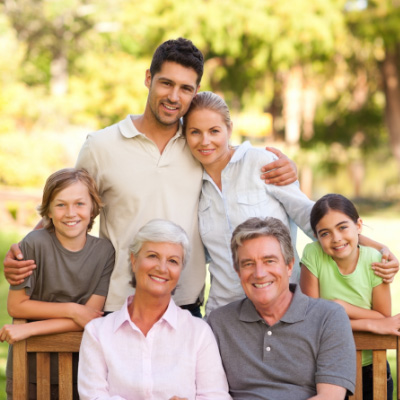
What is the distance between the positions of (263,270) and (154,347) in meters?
0.58

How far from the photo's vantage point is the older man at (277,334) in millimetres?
2889

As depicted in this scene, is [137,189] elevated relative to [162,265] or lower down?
elevated

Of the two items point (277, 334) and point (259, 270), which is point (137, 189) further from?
point (277, 334)

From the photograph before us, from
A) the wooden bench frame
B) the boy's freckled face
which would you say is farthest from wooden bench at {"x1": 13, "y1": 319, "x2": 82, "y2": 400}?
the boy's freckled face

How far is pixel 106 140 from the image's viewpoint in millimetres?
3467

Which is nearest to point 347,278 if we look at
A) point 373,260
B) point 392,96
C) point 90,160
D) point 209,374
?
point 373,260

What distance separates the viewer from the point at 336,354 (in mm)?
2859

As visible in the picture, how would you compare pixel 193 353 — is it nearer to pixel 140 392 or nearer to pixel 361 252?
pixel 140 392

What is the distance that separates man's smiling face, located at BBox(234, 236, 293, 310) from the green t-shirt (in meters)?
0.39

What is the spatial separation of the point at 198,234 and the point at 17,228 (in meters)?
10.4

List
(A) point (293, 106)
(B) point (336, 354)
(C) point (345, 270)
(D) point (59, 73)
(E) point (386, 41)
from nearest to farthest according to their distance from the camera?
(B) point (336, 354) < (C) point (345, 270) < (E) point (386, 41) < (A) point (293, 106) < (D) point (59, 73)

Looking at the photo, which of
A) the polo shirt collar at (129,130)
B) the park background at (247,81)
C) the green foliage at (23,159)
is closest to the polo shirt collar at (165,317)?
the polo shirt collar at (129,130)

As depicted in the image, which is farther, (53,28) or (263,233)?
(53,28)

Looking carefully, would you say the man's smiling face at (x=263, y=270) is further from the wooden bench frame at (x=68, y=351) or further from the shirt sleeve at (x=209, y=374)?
the wooden bench frame at (x=68, y=351)
